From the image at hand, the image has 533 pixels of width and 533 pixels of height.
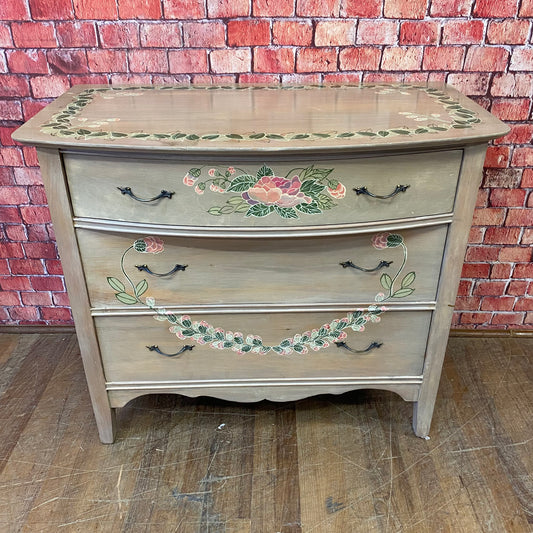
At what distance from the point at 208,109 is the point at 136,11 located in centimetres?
47

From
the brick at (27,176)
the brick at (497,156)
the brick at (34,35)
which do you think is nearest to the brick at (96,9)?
the brick at (34,35)

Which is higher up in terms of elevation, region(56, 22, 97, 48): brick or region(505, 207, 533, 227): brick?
region(56, 22, 97, 48): brick

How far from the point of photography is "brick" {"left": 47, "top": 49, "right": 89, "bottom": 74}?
1.58 meters

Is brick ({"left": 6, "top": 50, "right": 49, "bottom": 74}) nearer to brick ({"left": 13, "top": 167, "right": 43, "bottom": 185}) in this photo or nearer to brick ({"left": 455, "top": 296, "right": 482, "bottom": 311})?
brick ({"left": 13, "top": 167, "right": 43, "bottom": 185})

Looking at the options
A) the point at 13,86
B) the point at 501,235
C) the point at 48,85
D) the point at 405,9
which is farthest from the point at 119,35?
the point at 501,235

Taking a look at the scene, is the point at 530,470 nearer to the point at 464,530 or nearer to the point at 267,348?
the point at 464,530

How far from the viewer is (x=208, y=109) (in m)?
1.33

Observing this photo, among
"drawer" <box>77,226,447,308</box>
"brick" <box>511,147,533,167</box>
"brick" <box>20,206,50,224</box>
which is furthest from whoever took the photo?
"brick" <box>20,206,50,224</box>

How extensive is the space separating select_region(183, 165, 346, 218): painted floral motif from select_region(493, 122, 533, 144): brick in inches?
33.6

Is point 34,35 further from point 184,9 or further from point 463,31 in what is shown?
point 463,31

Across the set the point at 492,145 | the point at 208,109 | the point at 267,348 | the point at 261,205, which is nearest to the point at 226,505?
the point at 267,348

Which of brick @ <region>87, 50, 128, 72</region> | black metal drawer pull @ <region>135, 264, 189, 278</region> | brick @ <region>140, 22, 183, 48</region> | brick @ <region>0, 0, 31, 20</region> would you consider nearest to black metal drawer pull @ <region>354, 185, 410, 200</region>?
black metal drawer pull @ <region>135, 264, 189, 278</region>

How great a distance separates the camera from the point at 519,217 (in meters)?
1.81

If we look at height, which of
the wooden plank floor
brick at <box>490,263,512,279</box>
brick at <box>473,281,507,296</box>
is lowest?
the wooden plank floor
